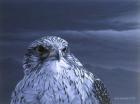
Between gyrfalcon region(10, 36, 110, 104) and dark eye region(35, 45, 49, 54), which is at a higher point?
dark eye region(35, 45, 49, 54)

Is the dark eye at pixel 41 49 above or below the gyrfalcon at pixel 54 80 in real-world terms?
above

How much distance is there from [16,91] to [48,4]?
39.9 inches

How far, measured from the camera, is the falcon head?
113 centimetres

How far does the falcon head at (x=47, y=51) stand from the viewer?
113 centimetres

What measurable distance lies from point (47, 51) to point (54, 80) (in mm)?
72

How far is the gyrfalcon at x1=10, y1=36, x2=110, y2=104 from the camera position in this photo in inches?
44.0

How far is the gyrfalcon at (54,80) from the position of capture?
44.0 inches

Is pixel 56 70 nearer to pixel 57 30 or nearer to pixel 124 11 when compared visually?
pixel 57 30

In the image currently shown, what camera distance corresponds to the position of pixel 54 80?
1.12m

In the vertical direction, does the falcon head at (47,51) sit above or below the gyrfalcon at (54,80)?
above

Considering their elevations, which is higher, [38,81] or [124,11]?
[124,11]

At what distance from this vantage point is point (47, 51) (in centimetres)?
114

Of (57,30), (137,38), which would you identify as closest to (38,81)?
(57,30)

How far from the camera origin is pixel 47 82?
3.68 feet
